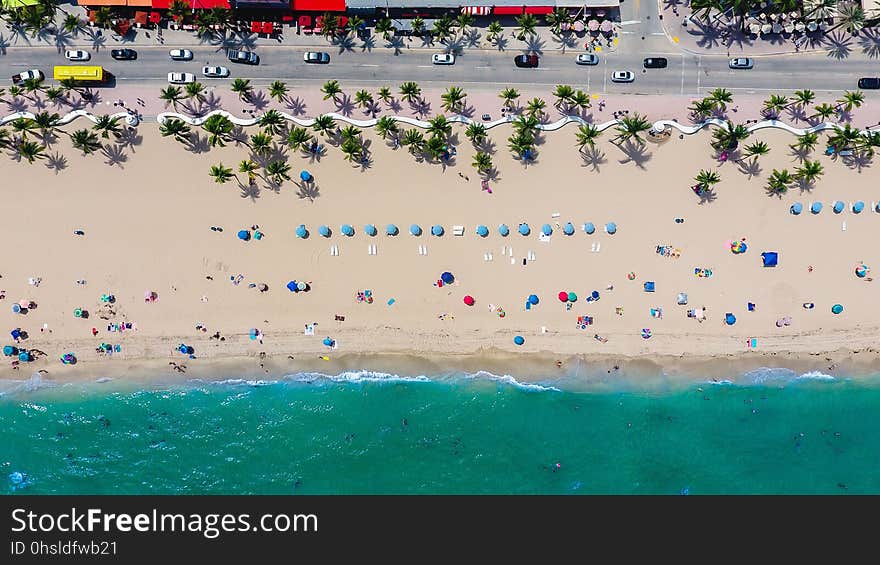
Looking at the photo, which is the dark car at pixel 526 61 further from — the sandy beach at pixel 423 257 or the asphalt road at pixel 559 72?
the sandy beach at pixel 423 257

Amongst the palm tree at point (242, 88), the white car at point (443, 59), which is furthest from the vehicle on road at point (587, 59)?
the palm tree at point (242, 88)

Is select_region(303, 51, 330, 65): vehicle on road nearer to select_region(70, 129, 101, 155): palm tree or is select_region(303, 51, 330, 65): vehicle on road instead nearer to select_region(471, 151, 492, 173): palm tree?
select_region(471, 151, 492, 173): palm tree

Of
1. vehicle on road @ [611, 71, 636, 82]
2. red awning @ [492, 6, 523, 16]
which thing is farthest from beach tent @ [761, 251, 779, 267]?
red awning @ [492, 6, 523, 16]

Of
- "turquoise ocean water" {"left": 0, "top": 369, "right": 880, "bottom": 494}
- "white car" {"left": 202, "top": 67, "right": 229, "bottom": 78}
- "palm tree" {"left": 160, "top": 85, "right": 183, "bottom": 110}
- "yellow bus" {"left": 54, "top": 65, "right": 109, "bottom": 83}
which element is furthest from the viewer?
"turquoise ocean water" {"left": 0, "top": 369, "right": 880, "bottom": 494}

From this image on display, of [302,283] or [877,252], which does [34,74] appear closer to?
[302,283]

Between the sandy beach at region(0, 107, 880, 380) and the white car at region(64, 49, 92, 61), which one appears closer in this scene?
the white car at region(64, 49, 92, 61)
